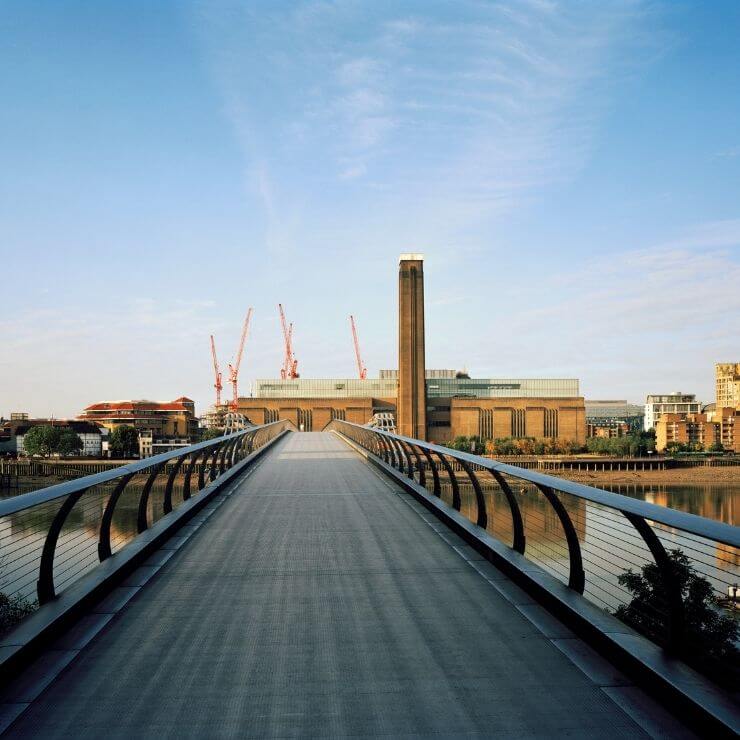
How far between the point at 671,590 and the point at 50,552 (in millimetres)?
3372

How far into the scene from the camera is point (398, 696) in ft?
10.7

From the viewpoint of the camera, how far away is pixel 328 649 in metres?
3.87

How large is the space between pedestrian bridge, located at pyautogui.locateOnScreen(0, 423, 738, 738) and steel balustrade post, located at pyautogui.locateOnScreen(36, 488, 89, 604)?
0.6 inches

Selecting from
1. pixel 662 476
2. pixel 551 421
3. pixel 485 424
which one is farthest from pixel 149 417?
pixel 662 476

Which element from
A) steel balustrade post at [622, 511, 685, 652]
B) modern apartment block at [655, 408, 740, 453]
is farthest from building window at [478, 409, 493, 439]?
steel balustrade post at [622, 511, 685, 652]

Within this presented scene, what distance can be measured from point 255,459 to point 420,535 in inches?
478

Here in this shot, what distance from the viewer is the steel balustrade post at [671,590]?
338 cm

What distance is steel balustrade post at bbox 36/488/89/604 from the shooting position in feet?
13.6

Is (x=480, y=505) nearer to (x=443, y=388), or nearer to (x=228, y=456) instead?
(x=228, y=456)

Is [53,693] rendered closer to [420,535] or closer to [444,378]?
[420,535]

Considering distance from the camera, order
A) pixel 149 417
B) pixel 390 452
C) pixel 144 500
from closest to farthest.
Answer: pixel 144 500
pixel 390 452
pixel 149 417

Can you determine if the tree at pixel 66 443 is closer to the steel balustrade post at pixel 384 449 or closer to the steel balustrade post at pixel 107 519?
the steel balustrade post at pixel 384 449

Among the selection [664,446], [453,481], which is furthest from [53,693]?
[664,446]

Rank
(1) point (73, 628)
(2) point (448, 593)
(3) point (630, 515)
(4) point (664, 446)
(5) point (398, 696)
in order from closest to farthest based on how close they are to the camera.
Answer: (5) point (398, 696) < (3) point (630, 515) < (1) point (73, 628) < (2) point (448, 593) < (4) point (664, 446)
